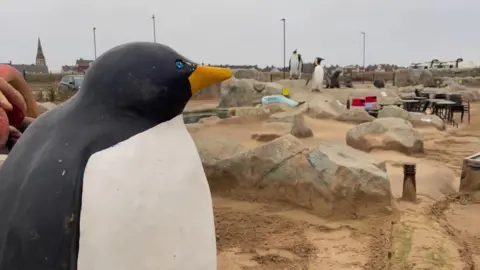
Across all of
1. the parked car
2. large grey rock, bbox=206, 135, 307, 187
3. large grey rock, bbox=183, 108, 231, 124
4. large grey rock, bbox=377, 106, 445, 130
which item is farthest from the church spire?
large grey rock, bbox=206, 135, 307, 187

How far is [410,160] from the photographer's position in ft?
30.7

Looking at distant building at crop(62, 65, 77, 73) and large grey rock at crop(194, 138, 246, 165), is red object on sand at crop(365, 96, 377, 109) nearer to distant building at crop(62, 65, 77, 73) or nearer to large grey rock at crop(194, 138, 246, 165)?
large grey rock at crop(194, 138, 246, 165)

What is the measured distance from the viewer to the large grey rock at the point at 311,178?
6047 millimetres

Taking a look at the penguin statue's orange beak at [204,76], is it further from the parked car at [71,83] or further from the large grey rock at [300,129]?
the parked car at [71,83]

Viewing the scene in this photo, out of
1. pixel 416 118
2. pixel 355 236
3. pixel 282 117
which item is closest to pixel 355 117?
pixel 416 118

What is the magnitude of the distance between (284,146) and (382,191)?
1.36 m

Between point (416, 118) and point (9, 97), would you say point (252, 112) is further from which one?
point (9, 97)

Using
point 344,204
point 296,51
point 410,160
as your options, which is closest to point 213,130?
point 410,160

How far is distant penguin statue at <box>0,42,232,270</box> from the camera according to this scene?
151 cm

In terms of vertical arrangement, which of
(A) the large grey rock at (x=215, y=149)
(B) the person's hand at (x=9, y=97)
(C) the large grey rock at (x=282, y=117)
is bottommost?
(C) the large grey rock at (x=282, y=117)

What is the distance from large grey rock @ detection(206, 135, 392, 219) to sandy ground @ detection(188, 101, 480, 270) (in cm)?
18

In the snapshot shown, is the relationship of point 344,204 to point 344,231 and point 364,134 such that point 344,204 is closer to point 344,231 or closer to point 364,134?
→ point 344,231

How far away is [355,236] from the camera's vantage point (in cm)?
541

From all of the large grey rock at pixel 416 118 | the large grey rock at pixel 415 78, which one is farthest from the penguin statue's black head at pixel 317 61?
the large grey rock at pixel 415 78
